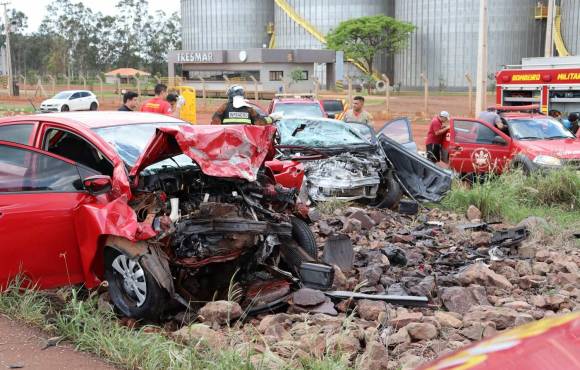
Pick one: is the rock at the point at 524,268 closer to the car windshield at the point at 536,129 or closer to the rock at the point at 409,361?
the rock at the point at 409,361

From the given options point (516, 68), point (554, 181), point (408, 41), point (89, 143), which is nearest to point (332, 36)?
point (408, 41)

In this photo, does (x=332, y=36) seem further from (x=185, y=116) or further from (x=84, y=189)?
(x=84, y=189)

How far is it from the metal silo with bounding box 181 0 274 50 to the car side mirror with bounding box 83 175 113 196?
7632 cm

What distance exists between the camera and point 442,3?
64.9 m

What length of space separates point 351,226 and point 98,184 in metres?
3.95

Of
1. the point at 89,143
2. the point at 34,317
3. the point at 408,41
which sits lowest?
the point at 34,317

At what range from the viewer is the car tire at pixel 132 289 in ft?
17.6

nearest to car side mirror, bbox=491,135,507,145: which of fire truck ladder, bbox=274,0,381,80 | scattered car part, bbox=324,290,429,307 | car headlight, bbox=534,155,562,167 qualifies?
car headlight, bbox=534,155,562,167

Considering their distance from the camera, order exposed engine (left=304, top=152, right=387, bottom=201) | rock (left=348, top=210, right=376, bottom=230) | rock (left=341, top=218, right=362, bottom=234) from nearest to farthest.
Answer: rock (left=341, top=218, right=362, bottom=234) → rock (left=348, top=210, right=376, bottom=230) → exposed engine (left=304, top=152, right=387, bottom=201)

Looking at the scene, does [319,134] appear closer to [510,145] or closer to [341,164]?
[341,164]

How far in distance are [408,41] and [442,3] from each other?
4699 millimetres

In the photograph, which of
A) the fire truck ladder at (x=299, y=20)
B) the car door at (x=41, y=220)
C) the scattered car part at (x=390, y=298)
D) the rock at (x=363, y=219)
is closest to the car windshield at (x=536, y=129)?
the rock at (x=363, y=219)

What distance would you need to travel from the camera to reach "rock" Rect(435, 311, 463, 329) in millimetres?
5398

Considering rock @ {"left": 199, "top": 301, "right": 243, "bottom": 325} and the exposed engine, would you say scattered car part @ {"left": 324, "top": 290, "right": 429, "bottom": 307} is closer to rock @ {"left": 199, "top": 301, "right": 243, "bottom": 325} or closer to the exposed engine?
rock @ {"left": 199, "top": 301, "right": 243, "bottom": 325}
